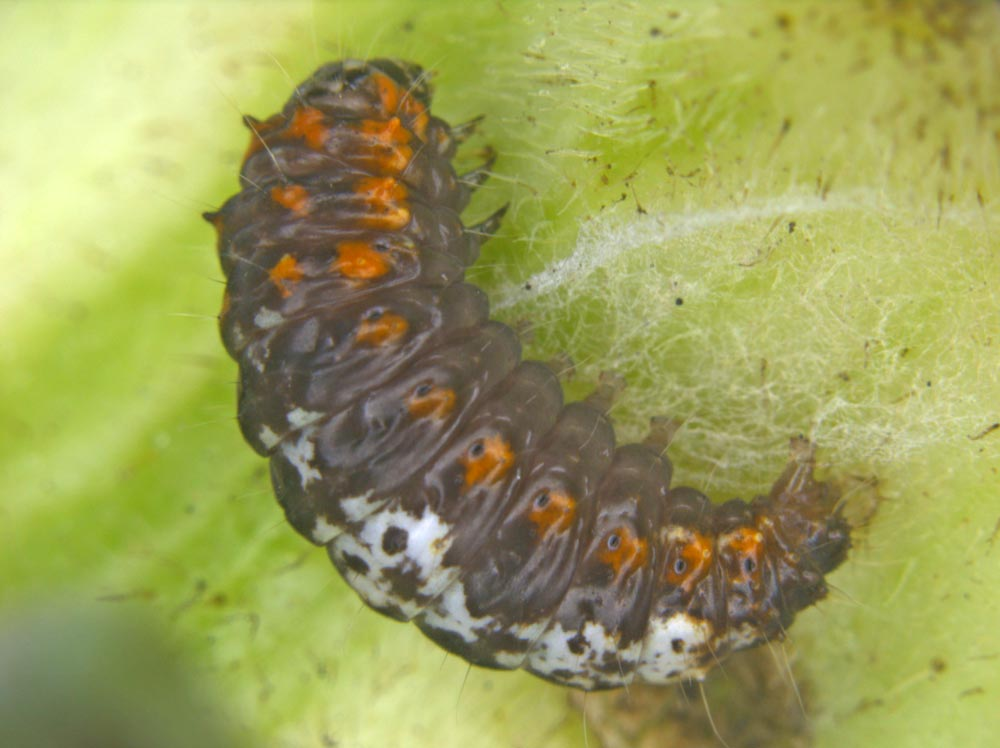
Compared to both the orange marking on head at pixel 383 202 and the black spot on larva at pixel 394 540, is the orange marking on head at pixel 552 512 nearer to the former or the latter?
the black spot on larva at pixel 394 540

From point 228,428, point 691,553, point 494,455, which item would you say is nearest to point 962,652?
point 691,553

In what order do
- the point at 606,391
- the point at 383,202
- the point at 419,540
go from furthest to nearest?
the point at 606,391 → the point at 383,202 → the point at 419,540

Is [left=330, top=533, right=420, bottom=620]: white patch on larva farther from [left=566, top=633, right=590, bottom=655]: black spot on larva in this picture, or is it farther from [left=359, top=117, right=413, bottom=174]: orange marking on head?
[left=359, top=117, right=413, bottom=174]: orange marking on head

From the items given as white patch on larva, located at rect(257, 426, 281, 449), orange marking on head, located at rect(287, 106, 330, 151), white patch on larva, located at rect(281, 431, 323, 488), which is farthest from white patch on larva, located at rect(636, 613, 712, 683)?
orange marking on head, located at rect(287, 106, 330, 151)

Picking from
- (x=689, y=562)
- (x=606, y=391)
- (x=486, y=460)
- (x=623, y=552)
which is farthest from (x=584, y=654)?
(x=606, y=391)

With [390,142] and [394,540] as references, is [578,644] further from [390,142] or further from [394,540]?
[390,142]

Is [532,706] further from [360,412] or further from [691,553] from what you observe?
[360,412]

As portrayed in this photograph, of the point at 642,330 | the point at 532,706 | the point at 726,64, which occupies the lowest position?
the point at 532,706
